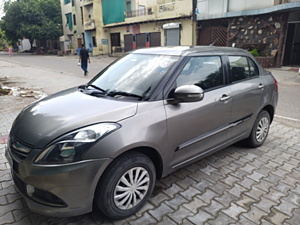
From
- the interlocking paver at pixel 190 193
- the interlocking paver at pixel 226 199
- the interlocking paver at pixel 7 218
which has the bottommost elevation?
the interlocking paver at pixel 226 199

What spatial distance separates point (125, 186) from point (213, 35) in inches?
682

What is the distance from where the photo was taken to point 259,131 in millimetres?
4070

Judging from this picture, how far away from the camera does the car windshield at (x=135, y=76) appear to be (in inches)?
109

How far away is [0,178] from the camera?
10.4ft

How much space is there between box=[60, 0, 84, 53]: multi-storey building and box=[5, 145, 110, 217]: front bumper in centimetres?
3402

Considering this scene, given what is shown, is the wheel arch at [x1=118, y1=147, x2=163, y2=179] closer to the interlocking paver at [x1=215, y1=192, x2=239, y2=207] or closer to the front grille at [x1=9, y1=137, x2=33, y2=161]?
the interlocking paver at [x1=215, y1=192, x2=239, y2=207]

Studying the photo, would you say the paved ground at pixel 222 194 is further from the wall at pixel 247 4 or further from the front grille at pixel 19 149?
the wall at pixel 247 4

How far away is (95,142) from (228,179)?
193cm

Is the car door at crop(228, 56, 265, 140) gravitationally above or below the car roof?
below

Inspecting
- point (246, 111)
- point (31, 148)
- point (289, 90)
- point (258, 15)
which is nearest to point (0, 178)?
point (31, 148)

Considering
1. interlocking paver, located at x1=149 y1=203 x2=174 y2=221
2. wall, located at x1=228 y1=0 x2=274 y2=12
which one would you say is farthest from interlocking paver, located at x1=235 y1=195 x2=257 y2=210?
wall, located at x1=228 y1=0 x2=274 y2=12

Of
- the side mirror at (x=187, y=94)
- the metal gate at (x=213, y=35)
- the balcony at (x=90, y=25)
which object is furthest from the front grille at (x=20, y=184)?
the balcony at (x=90, y=25)

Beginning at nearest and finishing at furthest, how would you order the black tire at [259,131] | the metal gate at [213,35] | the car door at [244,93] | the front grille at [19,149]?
the front grille at [19,149], the car door at [244,93], the black tire at [259,131], the metal gate at [213,35]

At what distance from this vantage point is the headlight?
2.06 metres
